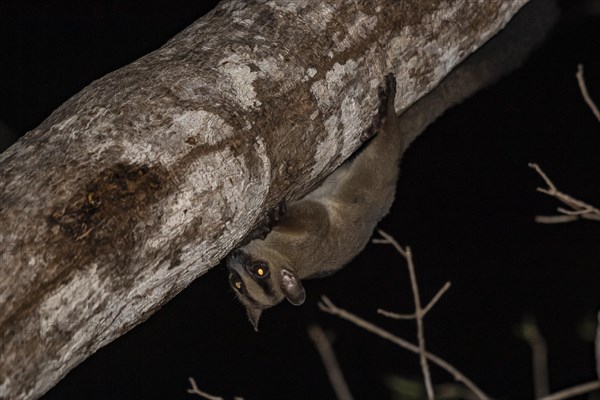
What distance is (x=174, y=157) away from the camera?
8.27 feet

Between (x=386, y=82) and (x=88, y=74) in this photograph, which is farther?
(x=88, y=74)

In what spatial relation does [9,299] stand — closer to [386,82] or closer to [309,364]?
[386,82]

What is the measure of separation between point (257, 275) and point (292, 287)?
0.33 m

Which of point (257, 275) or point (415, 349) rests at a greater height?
point (415, 349)

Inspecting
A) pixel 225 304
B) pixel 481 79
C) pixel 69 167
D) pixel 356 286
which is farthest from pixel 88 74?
pixel 69 167

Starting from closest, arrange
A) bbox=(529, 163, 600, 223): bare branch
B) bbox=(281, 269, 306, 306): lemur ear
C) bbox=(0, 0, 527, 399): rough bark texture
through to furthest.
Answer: bbox=(0, 0, 527, 399): rough bark texture → bbox=(529, 163, 600, 223): bare branch → bbox=(281, 269, 306, 306): lemur ear

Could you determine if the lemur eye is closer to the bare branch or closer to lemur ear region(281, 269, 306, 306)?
lemur ear region(281, 269, 306, 306)

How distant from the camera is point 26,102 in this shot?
19.1ft

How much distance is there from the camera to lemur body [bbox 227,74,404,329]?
434 centimetres

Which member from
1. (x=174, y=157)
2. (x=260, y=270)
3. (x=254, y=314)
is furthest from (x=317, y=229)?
(x=174, y=157)

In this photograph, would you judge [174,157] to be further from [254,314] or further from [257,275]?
[254,314]

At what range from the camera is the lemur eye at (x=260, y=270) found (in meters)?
4.46

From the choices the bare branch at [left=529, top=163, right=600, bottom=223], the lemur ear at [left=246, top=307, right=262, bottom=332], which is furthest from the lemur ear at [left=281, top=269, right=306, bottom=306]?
the bare branch at [left=529, top=163, right=600, bottom=223]

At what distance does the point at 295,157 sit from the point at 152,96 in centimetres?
68
